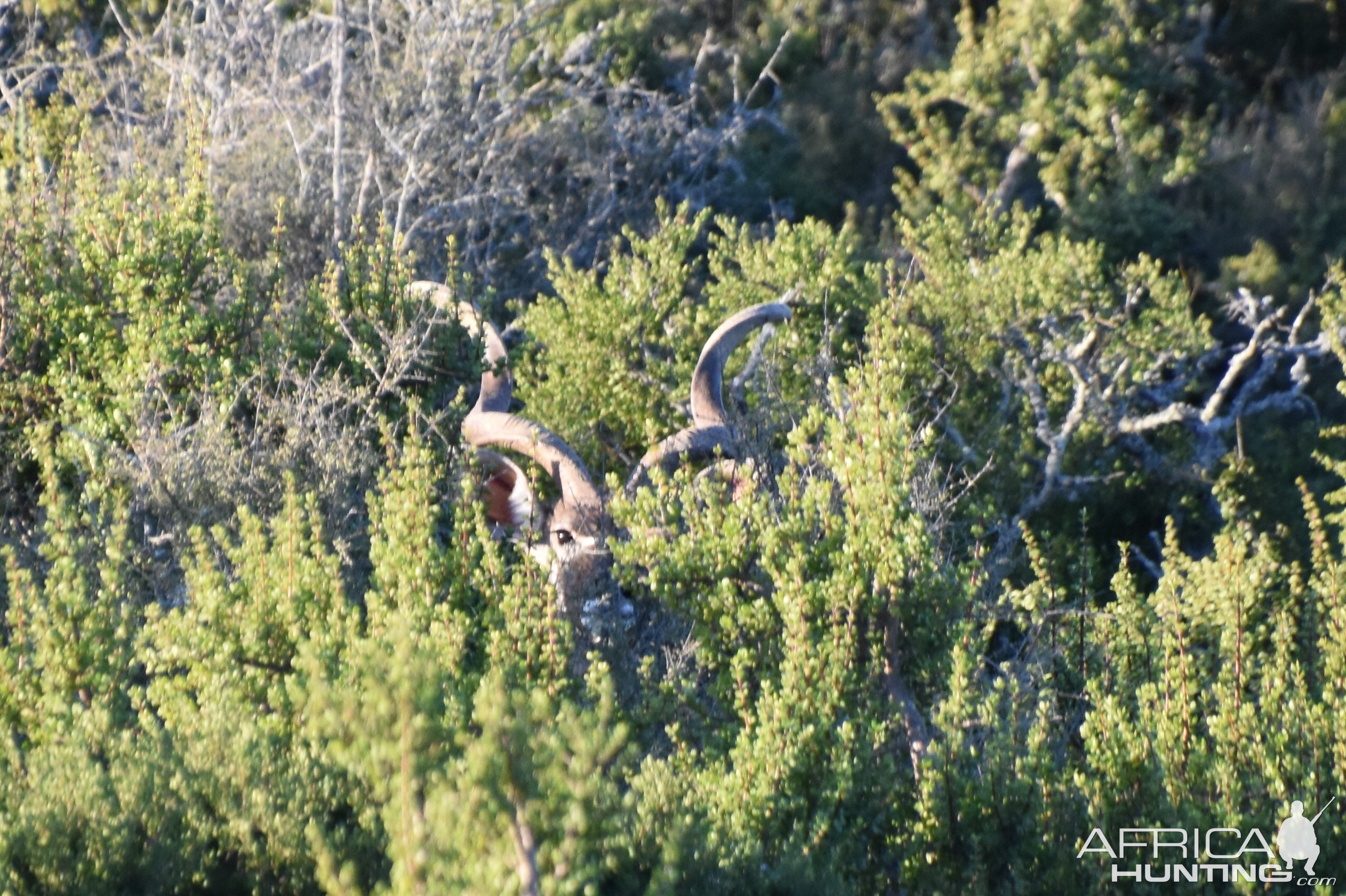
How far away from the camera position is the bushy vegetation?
205 inches

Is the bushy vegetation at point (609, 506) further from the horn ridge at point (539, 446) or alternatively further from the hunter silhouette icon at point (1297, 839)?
the horn ridge at point (539, 446)

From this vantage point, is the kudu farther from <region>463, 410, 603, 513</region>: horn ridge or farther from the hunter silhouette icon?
the hunter silhouette icon

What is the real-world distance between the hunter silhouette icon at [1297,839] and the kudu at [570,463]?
3.00 metres

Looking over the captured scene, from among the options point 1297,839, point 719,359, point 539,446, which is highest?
point 719,359

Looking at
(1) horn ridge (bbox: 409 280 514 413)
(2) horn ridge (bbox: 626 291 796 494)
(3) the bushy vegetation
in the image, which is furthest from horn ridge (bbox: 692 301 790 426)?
(1) horn ridge (bbox: 409 280 514 413)

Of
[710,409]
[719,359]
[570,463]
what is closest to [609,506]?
[570,463]

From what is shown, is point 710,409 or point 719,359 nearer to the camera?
point 710,409

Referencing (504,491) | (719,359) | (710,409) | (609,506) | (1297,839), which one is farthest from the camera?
(719,359)

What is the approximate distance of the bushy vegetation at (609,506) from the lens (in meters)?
5.21

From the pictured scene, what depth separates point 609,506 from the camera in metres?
7.84

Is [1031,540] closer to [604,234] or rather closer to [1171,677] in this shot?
[1171,677]

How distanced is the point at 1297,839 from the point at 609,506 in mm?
3655

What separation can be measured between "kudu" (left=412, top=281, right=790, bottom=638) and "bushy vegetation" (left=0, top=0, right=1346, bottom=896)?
0.21 meters

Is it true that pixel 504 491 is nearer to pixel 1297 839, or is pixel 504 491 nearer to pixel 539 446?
pixel 539 446
